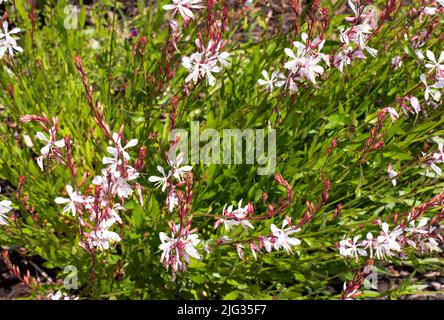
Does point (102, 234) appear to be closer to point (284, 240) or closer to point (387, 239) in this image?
point (284, 240)

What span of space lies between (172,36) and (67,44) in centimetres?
109

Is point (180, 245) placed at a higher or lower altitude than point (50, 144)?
lower

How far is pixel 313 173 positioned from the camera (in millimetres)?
2461

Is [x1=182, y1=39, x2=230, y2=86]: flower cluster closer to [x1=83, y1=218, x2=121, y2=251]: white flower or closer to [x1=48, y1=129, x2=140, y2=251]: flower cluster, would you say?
[x1=48, y1=129, x2=140, y2=251]: flower cluster

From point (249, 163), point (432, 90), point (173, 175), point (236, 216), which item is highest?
point (432, 90)

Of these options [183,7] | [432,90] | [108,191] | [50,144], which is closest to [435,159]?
[432,90]

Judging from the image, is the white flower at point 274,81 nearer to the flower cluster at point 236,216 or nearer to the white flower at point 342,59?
the white flower at point 342,59

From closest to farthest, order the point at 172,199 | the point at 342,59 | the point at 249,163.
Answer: the point at 172,199 < the point at 342,59 < the point at 249,163

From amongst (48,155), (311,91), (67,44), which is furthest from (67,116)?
(311,91)

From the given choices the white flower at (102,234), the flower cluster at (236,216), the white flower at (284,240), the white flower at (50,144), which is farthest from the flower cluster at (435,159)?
the white flower at (50,144)

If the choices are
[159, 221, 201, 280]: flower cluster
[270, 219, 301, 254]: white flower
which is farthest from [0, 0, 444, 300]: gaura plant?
[159, 221, 201, 280]: flower cluster

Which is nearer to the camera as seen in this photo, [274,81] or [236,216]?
[236,216]

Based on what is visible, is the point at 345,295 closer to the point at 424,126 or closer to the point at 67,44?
the point at 424,126

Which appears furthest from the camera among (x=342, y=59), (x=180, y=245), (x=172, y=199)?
(x=342, y=59)
